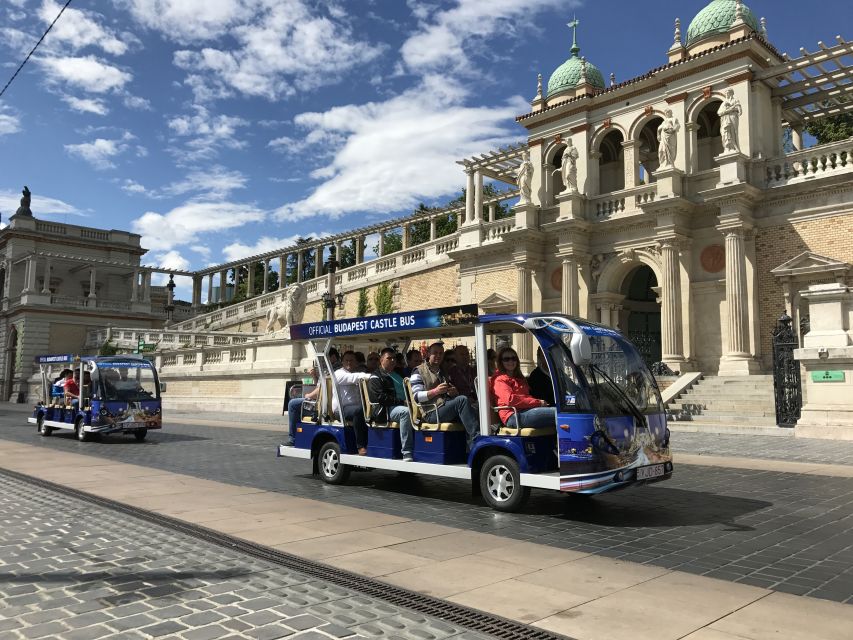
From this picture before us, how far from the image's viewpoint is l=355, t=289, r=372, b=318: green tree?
4022 centimetres

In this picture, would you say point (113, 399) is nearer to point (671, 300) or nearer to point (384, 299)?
point (671, 300)

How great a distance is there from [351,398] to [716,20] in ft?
85.6

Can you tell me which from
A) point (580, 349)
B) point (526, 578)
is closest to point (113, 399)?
point (580, 349)

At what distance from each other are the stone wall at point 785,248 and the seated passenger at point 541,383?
728 inches

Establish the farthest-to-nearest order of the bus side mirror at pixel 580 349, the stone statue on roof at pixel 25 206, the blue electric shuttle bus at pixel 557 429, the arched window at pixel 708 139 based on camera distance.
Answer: the stone statue on roof at pixel 25 206
the arched window at pixel 708 139
the blue electric shuttle bus at pixel 557 429
the bus side mirror at pixel 580 349

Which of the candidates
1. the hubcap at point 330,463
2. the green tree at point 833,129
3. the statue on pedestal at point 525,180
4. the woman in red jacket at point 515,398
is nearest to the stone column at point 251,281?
the statue on pedestal at point 525,180

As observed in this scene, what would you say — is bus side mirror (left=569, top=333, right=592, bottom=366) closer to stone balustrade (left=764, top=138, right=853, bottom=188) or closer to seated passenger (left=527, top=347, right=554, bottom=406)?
seated passenger (left=527, top=347, right=554, bottom=406)

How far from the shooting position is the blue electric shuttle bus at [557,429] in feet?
24.1

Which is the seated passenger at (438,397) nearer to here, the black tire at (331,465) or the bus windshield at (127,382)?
the black tire at (331,465)

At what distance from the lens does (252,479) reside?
11.0 metres

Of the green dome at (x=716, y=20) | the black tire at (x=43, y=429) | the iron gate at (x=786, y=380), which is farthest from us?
the green dome at (x=716, y=20)

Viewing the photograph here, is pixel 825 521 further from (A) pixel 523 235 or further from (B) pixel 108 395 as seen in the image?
(A) pixel 523 235

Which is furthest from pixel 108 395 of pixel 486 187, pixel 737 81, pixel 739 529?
pixel 486 187

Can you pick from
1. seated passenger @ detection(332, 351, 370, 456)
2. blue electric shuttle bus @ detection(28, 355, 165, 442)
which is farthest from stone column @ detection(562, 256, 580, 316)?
seated passenger @ detection(332, 351, 370, 456)
